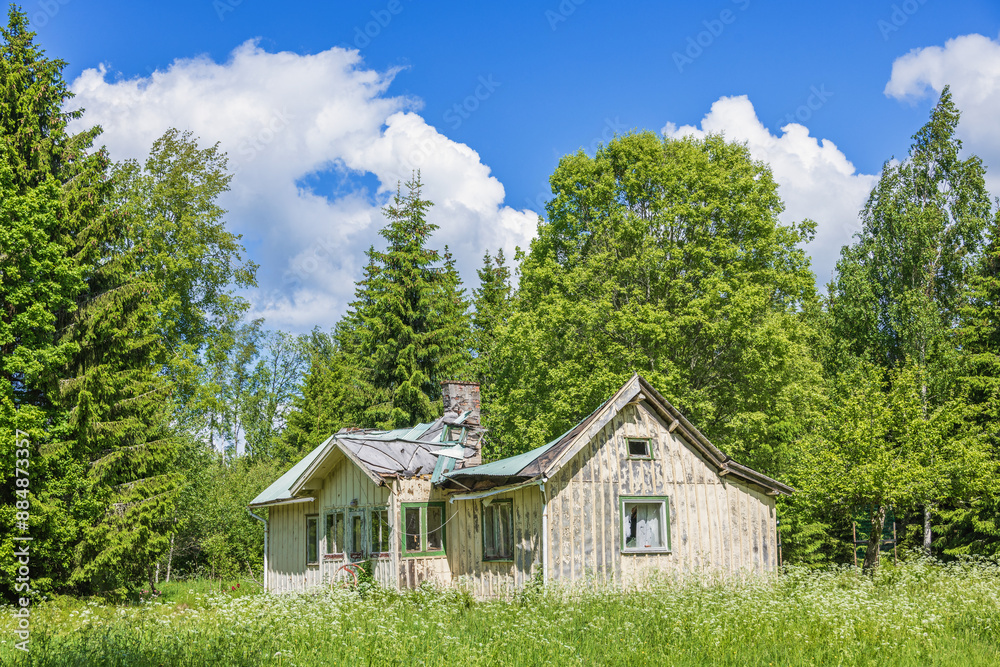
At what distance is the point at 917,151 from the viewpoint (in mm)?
33594

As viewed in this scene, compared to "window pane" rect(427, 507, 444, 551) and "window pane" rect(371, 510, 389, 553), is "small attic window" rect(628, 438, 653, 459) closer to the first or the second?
"window pane" rect(427, 507, 444, 551)

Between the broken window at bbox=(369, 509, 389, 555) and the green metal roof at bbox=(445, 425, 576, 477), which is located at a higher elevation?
the green metal roof at bbox=(445, 425, 576, 477)

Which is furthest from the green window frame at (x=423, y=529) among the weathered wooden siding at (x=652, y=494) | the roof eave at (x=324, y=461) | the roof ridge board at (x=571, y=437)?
the roof ridge board at (x=571, y=437)

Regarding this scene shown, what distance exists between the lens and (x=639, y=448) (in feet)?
59.7

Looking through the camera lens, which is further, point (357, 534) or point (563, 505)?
point (357, 534)

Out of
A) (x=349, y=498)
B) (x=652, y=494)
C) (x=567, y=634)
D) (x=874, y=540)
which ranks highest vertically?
(x=652, y=494)

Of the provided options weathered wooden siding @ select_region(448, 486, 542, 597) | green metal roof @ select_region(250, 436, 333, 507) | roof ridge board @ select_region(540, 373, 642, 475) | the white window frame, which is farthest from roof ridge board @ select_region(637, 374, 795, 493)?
the white window frame

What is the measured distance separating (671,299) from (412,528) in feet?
40.8

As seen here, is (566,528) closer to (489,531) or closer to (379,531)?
(489,531)

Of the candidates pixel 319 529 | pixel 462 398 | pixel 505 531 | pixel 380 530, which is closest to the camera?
pixel 505 531

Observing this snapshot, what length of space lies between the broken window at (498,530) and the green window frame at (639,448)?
2968 mm

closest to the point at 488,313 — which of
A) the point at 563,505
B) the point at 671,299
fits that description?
the point at 671,299

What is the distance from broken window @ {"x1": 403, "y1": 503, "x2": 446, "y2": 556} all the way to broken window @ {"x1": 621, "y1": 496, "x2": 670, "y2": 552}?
182 inches

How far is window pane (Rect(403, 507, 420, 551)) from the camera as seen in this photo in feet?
61.9
